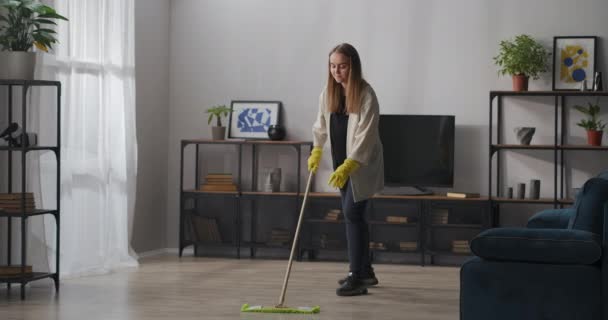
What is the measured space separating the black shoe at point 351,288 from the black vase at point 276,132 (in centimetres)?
215

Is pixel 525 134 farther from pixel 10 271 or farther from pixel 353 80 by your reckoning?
pixel 10 271

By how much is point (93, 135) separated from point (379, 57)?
2.35m

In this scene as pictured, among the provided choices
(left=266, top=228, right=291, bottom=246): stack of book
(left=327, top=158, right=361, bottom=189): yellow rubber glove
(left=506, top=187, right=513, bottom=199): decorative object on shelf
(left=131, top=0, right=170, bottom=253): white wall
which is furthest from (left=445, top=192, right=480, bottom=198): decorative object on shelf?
(left=131, top=0, right=170, bottom=253): white wall

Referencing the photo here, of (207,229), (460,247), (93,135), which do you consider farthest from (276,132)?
(460,247)

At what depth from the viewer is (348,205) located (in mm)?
5016

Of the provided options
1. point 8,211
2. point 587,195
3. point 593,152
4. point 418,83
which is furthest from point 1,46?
point 593,152

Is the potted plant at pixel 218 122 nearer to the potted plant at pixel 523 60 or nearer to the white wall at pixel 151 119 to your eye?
the white wall at pixel 151 119

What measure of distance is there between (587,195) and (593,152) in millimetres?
3250

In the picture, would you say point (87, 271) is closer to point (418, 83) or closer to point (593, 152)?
point (418, 83)

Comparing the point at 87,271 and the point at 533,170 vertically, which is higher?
the point at 533,170

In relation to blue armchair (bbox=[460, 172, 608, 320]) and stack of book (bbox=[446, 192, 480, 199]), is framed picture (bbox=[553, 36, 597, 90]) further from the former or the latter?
blue armchair (bbox=[460, 172, 608, 320])

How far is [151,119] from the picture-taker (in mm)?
7113

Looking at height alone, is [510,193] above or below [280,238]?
above

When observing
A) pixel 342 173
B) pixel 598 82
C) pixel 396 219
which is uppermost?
pixel 598 82
